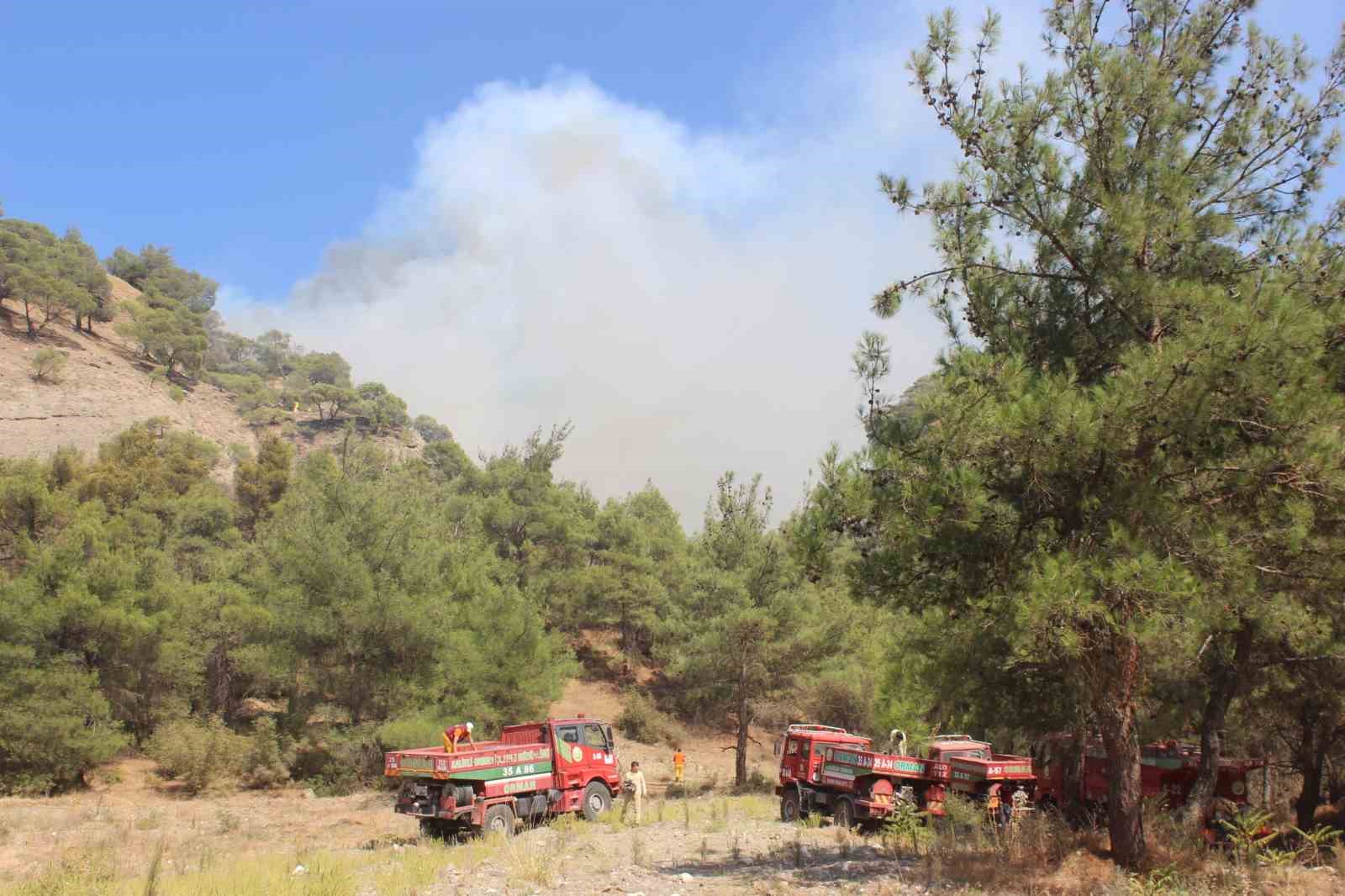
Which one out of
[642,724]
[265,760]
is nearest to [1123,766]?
[265,760]

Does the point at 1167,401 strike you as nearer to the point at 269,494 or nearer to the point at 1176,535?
the point at 1176,535

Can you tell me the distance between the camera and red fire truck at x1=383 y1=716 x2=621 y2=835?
16.9 meters

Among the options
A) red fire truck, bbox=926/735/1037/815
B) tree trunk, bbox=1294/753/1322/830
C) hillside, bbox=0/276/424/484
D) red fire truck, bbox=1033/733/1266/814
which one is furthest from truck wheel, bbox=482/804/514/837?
hillside, bbox=0/276/424/484

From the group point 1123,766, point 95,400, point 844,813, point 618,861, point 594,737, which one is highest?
point 95,400

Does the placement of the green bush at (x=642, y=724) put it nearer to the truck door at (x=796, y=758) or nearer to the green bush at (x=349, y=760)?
the green bush at (x=349, y=760)

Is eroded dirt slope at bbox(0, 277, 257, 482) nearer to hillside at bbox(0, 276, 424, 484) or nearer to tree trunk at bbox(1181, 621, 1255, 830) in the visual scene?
hillside at bbox(0, 276, 424, 484)

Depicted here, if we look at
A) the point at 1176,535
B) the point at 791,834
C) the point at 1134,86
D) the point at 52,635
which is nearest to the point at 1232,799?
the point at 791,834

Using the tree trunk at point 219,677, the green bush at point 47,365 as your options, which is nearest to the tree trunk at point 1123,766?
the tree trunk at point 219,677

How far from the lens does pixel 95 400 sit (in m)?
76.7

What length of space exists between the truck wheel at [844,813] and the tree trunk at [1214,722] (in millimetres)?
6064

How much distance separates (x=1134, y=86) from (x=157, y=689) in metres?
34.7

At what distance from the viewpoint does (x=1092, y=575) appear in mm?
8719

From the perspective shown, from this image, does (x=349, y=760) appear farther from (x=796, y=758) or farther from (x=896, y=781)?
(x=896, y=781)

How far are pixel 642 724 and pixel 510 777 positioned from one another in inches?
1084
